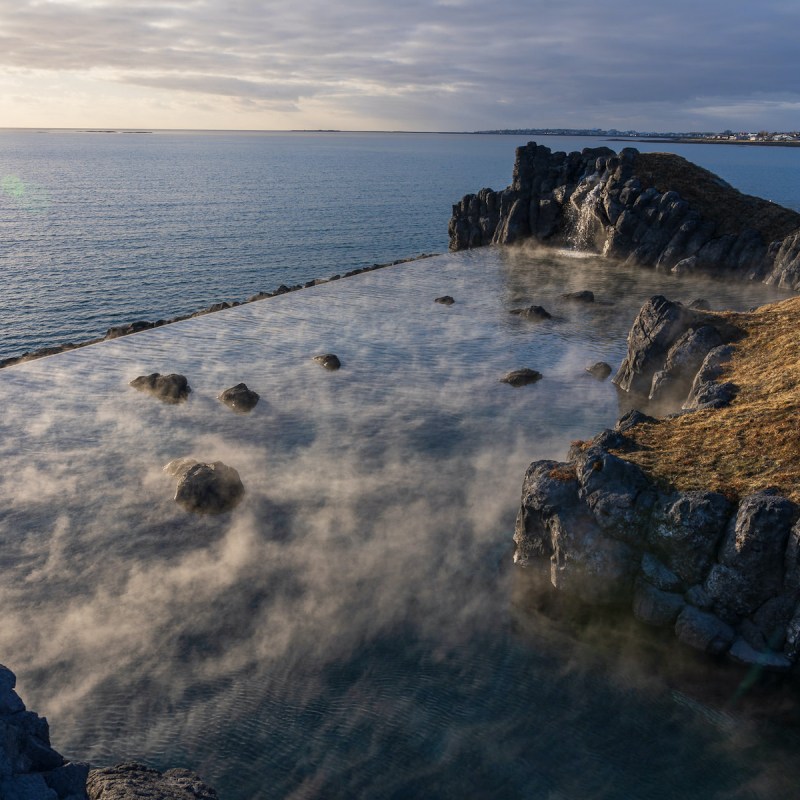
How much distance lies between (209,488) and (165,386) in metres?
17.3

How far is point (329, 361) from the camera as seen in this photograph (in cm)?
5475

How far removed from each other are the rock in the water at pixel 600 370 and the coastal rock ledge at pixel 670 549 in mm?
20202

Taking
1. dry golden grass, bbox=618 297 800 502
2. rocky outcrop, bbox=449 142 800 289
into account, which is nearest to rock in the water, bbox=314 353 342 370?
dry golden grass, bbox=618 297 800 502

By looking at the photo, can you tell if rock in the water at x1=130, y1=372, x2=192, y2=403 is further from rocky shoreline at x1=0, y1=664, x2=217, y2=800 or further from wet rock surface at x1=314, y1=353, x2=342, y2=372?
rocky shoreline at x1=0, y1=664, x2=217, y2=800

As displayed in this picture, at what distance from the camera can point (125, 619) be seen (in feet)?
86.5

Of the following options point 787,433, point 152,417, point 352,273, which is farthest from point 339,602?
point 352,273

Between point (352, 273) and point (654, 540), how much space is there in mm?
74058

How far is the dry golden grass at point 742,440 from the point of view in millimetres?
26031

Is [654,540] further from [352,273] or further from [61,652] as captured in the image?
[352,273]

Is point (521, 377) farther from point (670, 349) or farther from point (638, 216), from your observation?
point (638, 216)

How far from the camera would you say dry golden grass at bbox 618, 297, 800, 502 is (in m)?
26.0

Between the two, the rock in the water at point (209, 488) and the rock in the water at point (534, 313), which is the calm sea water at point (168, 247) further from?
the rock in the water at point (209, 488)

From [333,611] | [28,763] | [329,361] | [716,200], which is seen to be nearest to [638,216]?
[716,200]

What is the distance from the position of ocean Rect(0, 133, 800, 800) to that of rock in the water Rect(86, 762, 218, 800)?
3.69 feet
